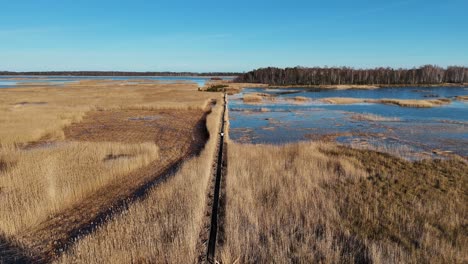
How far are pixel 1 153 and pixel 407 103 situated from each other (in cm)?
4584

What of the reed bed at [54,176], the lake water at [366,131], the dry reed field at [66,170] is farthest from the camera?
Result: the lake water at [366,131]

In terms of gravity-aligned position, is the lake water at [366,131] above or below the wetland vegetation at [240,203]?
below

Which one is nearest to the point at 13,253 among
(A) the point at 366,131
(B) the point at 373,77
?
(A) the point at 366,131

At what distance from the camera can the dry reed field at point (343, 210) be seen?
6.20 metres

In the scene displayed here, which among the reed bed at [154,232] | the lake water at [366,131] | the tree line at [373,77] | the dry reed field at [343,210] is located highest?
the tree line at [373,77]

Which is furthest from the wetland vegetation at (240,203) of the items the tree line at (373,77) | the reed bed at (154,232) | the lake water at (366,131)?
the tree line at (373,77)

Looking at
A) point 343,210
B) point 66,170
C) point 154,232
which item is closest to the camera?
point 154,232

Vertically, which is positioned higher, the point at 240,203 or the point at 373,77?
the point at 373,77

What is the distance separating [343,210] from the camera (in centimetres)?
880

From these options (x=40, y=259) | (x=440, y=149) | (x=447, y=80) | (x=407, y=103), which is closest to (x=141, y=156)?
(x=40, y=259)

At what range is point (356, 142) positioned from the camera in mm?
19938

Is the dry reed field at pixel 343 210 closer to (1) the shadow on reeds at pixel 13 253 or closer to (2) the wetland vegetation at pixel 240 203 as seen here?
(2) the wetland vegetation at pixel 240 203

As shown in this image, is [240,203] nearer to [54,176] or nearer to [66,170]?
[54,176]

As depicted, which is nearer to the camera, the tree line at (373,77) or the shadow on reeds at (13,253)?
the shadow on reeds at (13,253)
